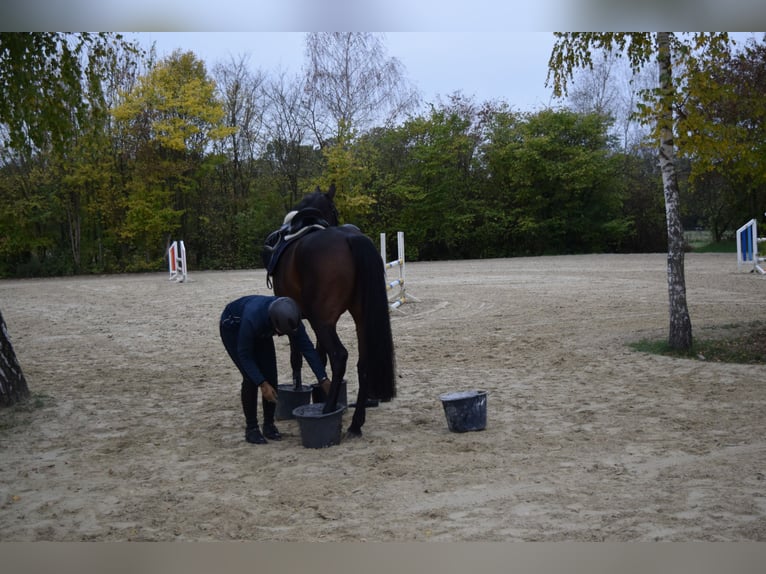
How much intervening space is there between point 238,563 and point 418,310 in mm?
8692

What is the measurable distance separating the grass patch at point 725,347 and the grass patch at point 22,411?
19.3 feet

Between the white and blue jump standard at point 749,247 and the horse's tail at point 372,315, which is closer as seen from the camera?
the horse's tail at point 372,315

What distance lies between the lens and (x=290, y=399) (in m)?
4.96

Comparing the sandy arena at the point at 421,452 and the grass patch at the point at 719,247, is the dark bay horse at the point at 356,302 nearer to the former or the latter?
the sandy arena at the point at 421,452

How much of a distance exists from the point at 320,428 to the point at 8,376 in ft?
9.79

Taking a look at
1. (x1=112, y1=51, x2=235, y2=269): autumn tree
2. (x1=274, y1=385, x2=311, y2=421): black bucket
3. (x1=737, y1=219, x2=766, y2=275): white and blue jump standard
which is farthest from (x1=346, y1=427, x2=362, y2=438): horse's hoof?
(x1=112, y1=51, x2=235, y2=269): autumn tree

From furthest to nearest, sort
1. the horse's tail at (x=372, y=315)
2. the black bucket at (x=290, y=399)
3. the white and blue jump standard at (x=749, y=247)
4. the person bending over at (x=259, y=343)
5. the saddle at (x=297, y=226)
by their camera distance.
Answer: the white and blue jump standard at (x=749, y=247)
the black bucket at (x=290, y=399)
the saddle at (x=297, y=226)
the horse's tail at (x=372, y=315)
the person bending over at (x=259, y=343)

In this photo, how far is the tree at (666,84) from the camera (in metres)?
6.39

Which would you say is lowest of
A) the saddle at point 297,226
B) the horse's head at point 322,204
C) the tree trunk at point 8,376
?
the tree trunk at point 8,376

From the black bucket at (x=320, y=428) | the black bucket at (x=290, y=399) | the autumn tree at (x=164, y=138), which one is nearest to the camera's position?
the black bucket at (x=320, y=428)

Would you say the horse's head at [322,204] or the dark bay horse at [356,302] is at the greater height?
the horse's head at [322,204]

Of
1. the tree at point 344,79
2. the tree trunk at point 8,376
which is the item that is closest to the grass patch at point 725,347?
the tree trunk at point 8,376

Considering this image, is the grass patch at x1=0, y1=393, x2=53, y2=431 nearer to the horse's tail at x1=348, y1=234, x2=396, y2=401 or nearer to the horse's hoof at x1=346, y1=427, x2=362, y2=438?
the horse's hoof at x1=346, y1=427, x2=362, y2=438

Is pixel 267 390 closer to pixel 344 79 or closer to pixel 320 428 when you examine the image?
pixel 320 428
